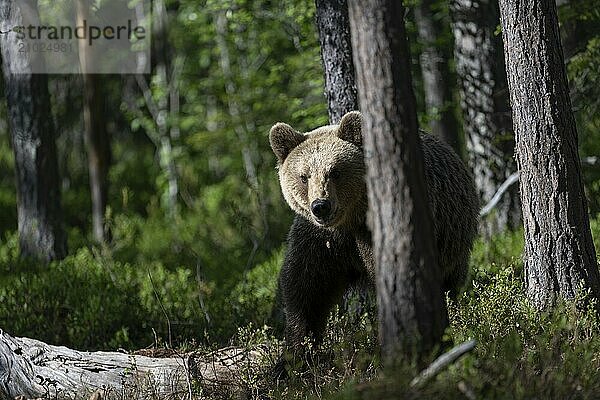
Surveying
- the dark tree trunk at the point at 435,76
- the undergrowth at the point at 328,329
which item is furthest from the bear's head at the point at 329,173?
the dark tree trunk at the point at 435,76

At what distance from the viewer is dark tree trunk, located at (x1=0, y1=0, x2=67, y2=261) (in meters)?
10.2

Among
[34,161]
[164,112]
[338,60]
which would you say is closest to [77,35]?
[164,112]

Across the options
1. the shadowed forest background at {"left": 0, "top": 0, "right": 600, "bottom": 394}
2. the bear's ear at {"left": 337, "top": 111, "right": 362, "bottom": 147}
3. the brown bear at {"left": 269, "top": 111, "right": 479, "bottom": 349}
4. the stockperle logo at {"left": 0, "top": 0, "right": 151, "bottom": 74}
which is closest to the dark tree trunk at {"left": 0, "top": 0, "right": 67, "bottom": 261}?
the stockperle logo at {"left": 0, "top": 0, "right": 151, "bottom": 74}

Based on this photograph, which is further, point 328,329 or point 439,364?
point 328,329

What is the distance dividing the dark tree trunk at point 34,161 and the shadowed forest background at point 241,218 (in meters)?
0.36

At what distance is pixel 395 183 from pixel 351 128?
A: 1577mm

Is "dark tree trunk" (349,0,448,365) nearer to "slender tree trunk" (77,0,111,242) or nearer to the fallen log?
the fallen log

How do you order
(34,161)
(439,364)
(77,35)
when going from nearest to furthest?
(439,364)
(34,161)
(77,35)

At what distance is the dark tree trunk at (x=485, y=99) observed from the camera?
32.0 ft

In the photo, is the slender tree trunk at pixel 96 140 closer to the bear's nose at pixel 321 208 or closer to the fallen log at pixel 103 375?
the fallen log at pixel 103 375

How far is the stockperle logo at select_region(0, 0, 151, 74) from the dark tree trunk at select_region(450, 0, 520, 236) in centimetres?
423

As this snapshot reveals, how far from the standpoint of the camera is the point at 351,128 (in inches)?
241

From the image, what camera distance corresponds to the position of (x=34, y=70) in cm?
1011

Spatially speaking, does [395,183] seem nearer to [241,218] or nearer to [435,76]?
[241,218]
